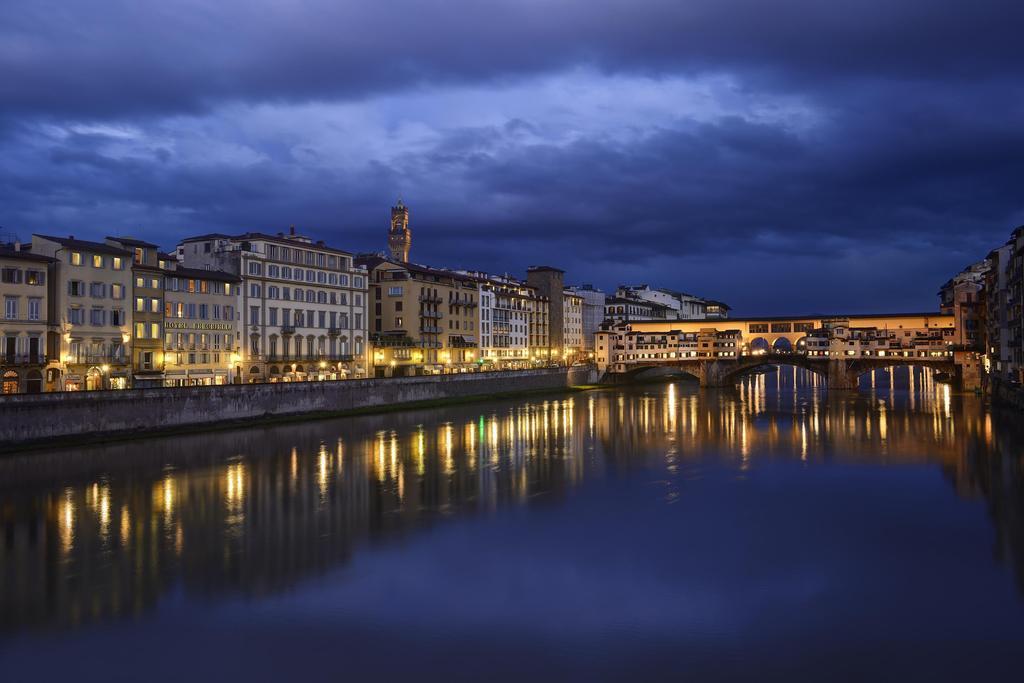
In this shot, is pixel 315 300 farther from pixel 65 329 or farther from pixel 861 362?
pixel 861 362

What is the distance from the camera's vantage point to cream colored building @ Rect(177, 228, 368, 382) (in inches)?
2098

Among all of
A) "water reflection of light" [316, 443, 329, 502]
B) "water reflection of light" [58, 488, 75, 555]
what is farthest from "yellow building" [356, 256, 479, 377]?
"water reflection of light" [58, 488, 75, 555]

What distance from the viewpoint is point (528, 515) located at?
78.0 feet

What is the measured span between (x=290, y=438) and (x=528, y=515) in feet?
63.5

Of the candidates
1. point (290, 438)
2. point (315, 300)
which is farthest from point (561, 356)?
point (290, 438)

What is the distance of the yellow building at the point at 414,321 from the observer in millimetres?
69625

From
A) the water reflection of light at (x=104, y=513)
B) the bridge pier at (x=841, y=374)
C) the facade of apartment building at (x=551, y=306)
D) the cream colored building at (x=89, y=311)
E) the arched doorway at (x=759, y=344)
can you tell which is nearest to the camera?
the water reflection of light at (x=104, y=513)

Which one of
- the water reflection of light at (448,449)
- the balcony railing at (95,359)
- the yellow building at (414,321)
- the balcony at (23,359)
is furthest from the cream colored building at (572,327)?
the balcony at (23,359)

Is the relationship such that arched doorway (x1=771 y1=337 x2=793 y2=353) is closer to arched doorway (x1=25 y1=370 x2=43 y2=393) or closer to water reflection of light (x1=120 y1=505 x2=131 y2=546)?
arched doorway (x1=25 y1=370 x2=43 y2=393)

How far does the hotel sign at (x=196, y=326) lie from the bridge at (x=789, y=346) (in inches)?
1996

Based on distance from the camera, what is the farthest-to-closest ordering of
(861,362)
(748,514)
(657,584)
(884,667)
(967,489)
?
(861,362) → (967,489) → (748,514) → (657,584) → (884,667)

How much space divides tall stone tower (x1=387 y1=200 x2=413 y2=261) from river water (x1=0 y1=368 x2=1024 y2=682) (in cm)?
7896

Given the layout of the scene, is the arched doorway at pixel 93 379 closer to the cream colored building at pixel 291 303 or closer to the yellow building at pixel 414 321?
the cream colored building at pixel 291 303

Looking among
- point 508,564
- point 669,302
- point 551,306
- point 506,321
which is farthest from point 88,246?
point 669,302
